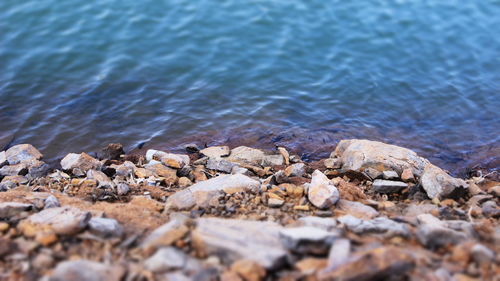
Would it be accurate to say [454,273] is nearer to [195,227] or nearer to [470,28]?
[195,227]

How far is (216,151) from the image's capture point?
7.41 meters

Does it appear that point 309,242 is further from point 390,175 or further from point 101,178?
point 101,178

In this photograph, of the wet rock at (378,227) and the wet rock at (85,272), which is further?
the wet rock at (378,227)

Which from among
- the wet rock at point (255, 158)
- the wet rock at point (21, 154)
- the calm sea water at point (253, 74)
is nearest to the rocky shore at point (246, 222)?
the wet rock at point (255, 158)

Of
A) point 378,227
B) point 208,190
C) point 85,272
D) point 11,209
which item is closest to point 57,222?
point 11,209

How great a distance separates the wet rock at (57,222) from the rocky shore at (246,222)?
1 cm

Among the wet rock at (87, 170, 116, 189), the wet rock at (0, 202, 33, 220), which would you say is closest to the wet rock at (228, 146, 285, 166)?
the wet rock at (87, 170, 116, 189)

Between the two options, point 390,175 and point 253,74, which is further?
point 253,74

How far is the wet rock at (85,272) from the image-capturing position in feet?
10.8

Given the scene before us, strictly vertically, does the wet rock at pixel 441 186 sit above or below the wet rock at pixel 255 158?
above

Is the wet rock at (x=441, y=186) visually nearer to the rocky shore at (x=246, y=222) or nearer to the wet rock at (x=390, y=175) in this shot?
the rocky shore at (x=246, y=222)

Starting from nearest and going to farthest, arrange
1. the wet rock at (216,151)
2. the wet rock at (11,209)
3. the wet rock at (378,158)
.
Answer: the wet rock at (11,209), the wet rock at (378,158), the wet rock at (216,151)

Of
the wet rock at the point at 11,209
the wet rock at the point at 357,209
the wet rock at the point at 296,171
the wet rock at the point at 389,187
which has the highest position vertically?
the wet rock at the point at 11,209

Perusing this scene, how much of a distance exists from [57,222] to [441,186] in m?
3.94
